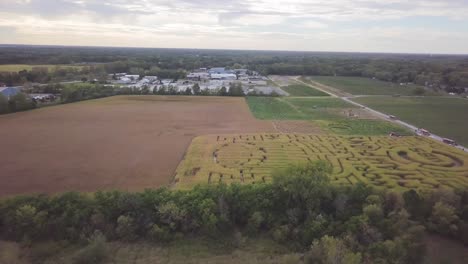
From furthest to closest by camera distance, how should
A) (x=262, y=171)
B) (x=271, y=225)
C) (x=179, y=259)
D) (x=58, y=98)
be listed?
(x=58, y=98) < (x=262, y=171) < (x=271, y=225) < (x=179, y=259)

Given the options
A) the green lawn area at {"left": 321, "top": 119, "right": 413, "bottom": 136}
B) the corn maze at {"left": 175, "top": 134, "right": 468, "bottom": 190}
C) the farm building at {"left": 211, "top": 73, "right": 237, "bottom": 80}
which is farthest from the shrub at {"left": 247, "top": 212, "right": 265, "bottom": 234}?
the farm building at {"left": 211, "top": 73, "right": 237, "bottom": 80}

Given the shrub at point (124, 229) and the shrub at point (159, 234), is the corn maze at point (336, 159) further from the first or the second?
the shrub at point (124, 229)

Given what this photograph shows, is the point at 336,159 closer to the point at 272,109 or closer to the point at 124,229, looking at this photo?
the point at 124,229

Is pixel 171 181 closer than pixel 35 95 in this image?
Yes

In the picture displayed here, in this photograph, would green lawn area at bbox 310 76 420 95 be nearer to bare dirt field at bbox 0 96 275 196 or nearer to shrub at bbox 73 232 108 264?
bare dirt field at bbox 0 96 275 196

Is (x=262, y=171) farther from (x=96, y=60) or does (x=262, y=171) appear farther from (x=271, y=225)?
(x=96, y=60)

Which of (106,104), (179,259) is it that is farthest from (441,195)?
(106,104)

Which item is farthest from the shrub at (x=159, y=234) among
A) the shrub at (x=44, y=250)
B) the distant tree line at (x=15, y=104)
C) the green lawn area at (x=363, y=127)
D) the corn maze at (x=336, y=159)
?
the distant tree line at (x=15, y=104)
